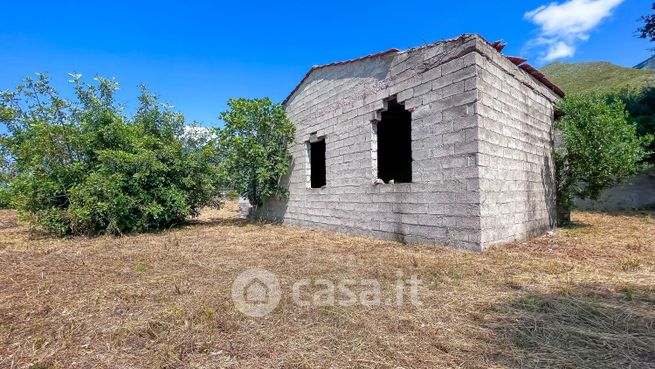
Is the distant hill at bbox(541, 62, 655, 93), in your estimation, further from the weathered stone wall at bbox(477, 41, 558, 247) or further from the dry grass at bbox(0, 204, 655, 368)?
the dry grass at bbox(0, 204, 655, 368)

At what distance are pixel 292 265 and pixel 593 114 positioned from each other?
6.70 m

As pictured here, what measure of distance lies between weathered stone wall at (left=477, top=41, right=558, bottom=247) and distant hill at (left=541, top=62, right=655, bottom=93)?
11.8 meters

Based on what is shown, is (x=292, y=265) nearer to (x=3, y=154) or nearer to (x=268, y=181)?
(x=268, y=181)

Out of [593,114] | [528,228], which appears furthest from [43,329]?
[593,114]

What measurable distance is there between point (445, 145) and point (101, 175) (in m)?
7.52

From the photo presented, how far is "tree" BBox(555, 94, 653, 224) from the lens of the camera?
630cm

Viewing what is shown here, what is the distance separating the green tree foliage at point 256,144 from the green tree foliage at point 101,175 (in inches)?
22.7

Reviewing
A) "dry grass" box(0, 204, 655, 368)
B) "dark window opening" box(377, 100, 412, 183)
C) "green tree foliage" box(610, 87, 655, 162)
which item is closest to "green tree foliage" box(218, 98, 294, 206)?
"dark window opening" box(377, 100, 412, 183)

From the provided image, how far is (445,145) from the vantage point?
17.0 feet

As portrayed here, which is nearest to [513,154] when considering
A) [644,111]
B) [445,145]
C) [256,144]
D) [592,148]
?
[445,145]

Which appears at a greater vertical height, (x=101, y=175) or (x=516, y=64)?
(x=516, y=64)

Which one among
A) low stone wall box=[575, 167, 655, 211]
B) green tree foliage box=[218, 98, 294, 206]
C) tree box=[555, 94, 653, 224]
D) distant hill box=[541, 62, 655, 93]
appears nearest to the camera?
tree box=[555, 94, 653, 224]

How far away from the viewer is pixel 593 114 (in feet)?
21.1

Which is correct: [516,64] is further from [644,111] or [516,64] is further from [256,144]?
[644,111]
